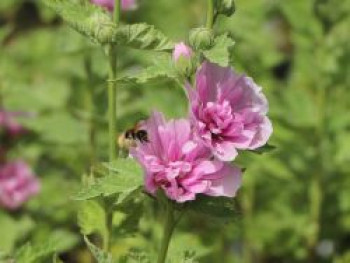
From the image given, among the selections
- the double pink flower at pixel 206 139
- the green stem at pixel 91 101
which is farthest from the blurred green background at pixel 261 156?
the double pink flower at pixel 206 139

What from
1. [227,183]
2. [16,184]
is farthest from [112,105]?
[16,184]

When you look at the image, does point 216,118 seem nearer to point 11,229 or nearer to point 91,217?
point 91,217

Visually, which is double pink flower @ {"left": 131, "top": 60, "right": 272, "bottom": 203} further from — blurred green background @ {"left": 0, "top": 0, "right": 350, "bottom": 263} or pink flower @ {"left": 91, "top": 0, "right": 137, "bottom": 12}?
blurred green background @ {"left": 0, "top": 0, "right": 350, "bottom": 263}

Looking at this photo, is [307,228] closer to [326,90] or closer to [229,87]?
[326,90]

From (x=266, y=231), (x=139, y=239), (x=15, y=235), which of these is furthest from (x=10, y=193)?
(x=266, y=231)

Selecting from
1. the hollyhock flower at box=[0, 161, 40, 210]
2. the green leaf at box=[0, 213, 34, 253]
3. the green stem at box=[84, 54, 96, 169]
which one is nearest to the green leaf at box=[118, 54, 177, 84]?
the green stem at box=[84, 54, 96, 169]

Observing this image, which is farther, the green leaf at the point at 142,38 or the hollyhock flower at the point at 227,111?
the green leaf at the point at 142,38

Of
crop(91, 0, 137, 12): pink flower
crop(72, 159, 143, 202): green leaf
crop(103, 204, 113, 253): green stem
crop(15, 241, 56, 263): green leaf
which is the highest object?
crop(91, 0, 137, 12): pink flower

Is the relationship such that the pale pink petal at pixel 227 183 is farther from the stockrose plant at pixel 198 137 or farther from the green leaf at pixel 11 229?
→ the green leaf at pixel 11 229
